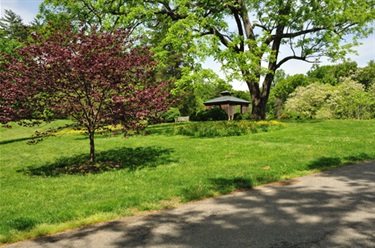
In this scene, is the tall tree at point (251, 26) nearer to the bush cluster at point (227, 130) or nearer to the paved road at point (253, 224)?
the bush cluster at point (227, 130)

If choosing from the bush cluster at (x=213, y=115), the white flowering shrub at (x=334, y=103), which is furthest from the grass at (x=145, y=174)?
the bush cluster at (x=213, y=115)

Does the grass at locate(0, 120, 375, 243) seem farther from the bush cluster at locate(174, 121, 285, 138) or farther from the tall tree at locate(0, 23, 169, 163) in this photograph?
the bush cluster at locate(174, 121, 285, 138)

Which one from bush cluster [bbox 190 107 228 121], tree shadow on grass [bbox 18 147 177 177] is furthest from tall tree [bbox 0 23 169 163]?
bush cluster [bbox 190 107 228 121]

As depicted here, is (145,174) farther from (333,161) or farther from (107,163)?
(333,161)

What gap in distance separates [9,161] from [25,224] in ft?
28.4

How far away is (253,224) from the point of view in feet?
15.5

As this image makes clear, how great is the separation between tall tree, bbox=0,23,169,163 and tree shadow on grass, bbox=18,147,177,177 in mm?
1430

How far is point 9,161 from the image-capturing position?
40.9ft

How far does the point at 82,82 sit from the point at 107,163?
10.1 ft

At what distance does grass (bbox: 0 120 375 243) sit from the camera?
225 inches

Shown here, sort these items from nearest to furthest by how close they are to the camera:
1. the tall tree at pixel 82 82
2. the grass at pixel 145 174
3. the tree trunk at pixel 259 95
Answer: the grass at pixel 145 174
the tall tree at pixel 82 82
the tree trunk at pixel 259 95

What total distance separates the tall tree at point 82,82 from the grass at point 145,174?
192cm

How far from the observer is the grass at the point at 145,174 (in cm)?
570

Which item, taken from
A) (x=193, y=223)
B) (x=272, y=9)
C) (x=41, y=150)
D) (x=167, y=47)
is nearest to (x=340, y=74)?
(x=272, y=9)
